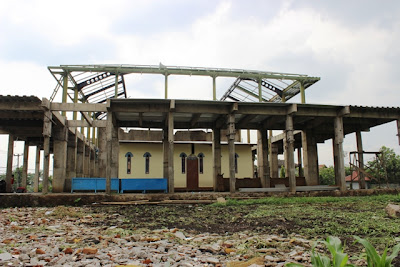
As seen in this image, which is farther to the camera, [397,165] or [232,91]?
[397,165]

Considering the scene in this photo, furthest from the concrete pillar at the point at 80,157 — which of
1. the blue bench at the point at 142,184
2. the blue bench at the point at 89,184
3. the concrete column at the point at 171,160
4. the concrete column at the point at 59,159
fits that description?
the concrete column at the point at 171,160

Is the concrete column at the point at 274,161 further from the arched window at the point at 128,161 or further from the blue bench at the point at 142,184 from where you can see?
the arched window at the point at 128,161

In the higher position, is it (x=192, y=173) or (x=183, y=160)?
(x=183, y=160)

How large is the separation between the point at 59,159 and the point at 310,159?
16622mm

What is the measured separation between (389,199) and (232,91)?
14475 mm

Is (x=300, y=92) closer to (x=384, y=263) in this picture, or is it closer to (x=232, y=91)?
(x=232, y=91)

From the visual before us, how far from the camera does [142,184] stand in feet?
58.9

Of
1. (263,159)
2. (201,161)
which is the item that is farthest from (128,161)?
(263,159)

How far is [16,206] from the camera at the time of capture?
561 inches

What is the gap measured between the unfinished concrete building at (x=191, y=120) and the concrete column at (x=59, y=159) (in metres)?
0.05

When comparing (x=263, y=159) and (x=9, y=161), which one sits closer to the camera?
(x=263, y=159)

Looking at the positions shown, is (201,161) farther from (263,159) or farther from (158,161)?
(263,159)

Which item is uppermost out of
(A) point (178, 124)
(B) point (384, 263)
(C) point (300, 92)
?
(C) point (300, 92)

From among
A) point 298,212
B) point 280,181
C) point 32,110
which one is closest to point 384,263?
point 298,212
